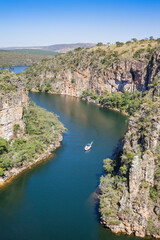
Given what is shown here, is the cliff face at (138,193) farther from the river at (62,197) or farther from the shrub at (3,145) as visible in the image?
the shrub at (3,145)

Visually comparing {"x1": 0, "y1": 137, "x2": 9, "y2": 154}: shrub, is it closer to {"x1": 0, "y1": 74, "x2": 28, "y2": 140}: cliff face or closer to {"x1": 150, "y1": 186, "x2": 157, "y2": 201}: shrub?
{"x1": 0, "y1": 74, "x2": 28, "y2": 140}: cliff face

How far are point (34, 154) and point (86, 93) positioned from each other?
181 feet

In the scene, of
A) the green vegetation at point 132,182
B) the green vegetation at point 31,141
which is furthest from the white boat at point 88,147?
the green vegetation at point 132,182

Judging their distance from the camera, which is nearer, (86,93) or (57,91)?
(86,93)

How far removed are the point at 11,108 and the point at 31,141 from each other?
6.99 m

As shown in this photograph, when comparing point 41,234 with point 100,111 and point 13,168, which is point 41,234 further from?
point 100,111

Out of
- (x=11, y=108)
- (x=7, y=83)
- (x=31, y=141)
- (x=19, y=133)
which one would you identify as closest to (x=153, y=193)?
(x=31, y=141)

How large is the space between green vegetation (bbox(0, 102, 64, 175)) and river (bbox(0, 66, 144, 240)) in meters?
2.25

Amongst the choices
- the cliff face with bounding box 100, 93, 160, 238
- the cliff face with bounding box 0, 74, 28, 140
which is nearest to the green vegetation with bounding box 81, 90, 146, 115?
the cliff face with bounding box 0, 74, 28, 140

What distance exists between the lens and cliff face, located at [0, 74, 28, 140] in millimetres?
36188

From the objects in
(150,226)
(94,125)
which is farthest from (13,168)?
(94,125)

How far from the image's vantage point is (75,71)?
3893 inches

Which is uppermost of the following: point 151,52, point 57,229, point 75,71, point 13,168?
point 151,52

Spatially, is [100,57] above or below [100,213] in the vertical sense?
above
